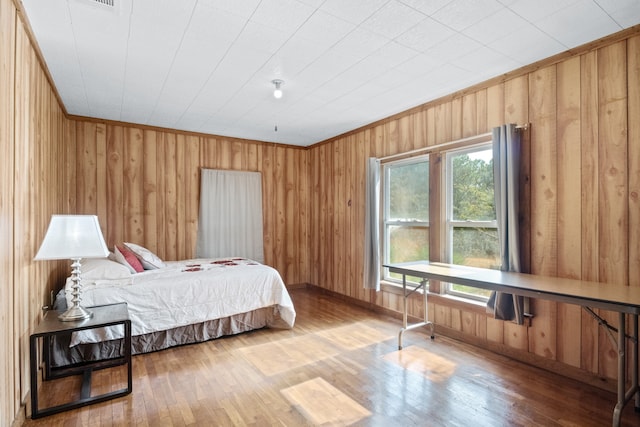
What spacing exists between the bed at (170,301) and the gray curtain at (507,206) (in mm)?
2120

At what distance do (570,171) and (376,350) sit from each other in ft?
7.22

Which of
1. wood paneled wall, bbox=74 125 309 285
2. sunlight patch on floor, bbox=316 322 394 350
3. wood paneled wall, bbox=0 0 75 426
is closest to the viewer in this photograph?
wood paneled wall, bbox=0 0 75 426

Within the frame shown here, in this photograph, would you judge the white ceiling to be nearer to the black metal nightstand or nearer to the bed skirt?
the black metal nightstand

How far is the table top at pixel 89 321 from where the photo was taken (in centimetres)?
219

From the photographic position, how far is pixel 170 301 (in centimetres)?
316

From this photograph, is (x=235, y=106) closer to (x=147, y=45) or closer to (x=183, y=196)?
(x=147, y=45)

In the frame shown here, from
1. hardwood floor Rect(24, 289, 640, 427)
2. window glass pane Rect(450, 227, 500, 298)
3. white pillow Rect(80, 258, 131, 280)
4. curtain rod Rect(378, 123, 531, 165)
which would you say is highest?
curtain rod Rect(378, 123, 531, 165)

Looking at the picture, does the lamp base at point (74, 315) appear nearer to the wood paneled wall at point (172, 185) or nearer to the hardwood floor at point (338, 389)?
the hardwood floor at point (338, 389)

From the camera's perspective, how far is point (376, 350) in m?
3.10

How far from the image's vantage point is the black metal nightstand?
208 cm

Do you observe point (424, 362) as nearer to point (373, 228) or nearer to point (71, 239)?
point (373, 228)

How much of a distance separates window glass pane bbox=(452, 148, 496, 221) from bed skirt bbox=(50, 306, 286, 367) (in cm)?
230

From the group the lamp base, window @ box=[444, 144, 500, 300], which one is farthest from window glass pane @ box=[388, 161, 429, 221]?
the lamp base

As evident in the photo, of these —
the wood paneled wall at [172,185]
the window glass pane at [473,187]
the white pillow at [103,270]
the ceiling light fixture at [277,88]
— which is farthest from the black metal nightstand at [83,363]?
the window glass pane at [473,187]
